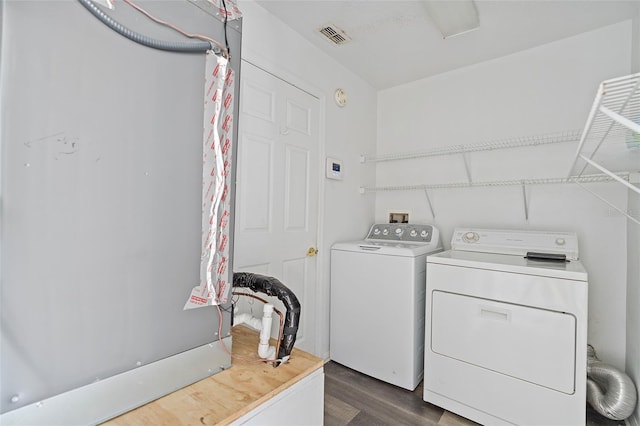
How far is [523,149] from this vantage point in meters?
2.29

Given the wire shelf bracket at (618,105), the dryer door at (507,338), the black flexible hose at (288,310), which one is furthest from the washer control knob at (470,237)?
the black flexible hose at (288,310)

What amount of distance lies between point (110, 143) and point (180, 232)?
0.29 metres

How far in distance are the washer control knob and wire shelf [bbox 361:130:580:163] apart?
2.28ft

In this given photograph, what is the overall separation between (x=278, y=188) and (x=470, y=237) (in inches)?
59.7

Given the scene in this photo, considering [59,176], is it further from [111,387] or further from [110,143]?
[111,387]

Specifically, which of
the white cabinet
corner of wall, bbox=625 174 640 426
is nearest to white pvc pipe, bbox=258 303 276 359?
the white cabinet

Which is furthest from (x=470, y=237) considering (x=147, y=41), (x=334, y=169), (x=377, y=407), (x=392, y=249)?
(x=147, y=41)

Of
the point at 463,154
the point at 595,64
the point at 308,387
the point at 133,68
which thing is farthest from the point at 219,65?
the point at 595,64

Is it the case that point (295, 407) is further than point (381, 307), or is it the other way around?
point (381, 307)

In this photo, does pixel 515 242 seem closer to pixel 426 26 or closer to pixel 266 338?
pixel 426 26

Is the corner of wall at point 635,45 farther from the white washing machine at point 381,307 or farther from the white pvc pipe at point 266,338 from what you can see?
the white pvc pipe at point 266,338

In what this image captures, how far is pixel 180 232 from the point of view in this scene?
0.89 metres

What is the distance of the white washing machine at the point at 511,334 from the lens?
4.88 ft

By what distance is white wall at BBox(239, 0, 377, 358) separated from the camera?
1904mm
